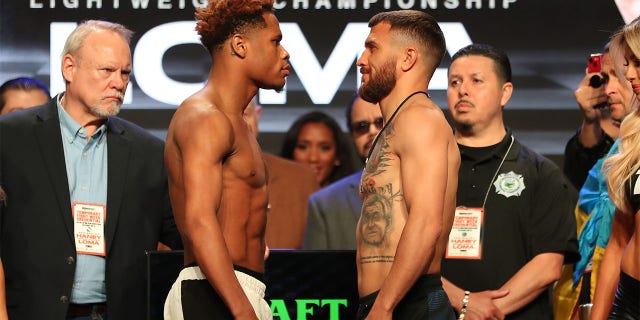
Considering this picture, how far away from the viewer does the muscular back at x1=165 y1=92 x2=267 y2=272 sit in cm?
360

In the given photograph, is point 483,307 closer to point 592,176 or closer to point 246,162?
point 592,176

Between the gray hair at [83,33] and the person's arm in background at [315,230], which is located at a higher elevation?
the gray hair at [83,33]

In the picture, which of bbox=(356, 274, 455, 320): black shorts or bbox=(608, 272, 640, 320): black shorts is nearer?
bbox=(356, 274, 455, 320): black shorts

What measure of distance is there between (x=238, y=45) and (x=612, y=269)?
1640mm

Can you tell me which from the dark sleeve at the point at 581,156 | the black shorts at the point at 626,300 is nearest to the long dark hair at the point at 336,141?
the dark sleeve at the point at 581,156

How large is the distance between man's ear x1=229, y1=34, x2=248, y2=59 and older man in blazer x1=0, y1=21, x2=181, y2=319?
2.74 feet

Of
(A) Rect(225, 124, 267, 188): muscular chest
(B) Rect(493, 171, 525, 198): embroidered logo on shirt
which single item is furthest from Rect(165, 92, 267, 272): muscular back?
(B) Rect(493, 171, 525, 198): embroidered logo on shirt

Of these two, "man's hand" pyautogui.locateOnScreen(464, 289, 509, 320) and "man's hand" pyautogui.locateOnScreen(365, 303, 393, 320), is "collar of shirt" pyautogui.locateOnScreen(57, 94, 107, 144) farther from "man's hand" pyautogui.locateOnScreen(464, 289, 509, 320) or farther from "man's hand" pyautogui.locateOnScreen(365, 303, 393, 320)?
"man's hand" pyautogui.locateOnScreen(464, 289, 509, 320)

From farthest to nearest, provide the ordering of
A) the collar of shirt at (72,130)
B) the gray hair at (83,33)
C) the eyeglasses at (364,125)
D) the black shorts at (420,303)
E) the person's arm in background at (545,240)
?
1. the eyeglasses at (364,125)
2. the person's arm in background at (545,240)
3. the gray hair at (83,33)
4. the collar of shirt at (72,130)
5. the black shorts at (420,303)

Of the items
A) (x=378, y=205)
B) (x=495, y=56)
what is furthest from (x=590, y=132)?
(x=378, y=205)

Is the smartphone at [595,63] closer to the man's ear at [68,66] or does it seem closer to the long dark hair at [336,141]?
the long dark hair at [336,141]

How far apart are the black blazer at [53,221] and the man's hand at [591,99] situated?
216 centimetres

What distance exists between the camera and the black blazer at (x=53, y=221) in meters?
4.36

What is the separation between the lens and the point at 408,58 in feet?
12.7
